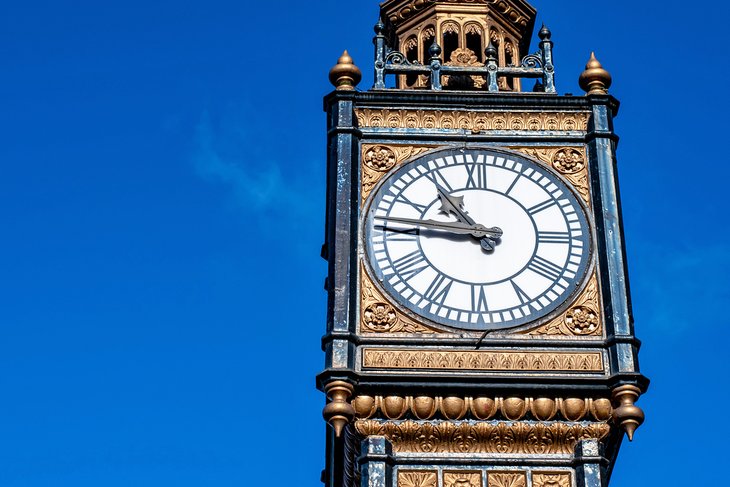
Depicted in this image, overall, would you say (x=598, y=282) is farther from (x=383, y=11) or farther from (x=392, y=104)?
(x=383, y=11)

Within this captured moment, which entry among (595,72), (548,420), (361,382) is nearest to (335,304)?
(361,382)

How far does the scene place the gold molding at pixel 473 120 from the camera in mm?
28641

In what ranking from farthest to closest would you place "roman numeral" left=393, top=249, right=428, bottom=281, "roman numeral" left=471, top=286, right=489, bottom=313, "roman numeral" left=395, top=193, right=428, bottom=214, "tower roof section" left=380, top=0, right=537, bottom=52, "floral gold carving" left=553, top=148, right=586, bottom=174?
"tower roof section" left=380, top=0, right=537, bottom=52, "floral gold carving" left=553, top=148, right=586, bottom=174, "roman numeral" left=395, top=193, right=428, bottom=214, "roman numeral" left=393, top=249, right=428, bottom=281, "roman numeral" left=471, top=286, right=489, bottom=313

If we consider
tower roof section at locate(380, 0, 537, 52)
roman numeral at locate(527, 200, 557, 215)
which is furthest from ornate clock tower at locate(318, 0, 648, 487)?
tower roof section at locate(380, 0, 537, 52)

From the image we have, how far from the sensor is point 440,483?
25859mm

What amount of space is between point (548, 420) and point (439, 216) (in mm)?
3109

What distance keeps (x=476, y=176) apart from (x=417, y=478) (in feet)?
13.9

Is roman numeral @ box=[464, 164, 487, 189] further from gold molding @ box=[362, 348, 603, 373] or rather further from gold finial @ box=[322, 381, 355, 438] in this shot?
gold finial @ box=[322, 381, 355, 438]

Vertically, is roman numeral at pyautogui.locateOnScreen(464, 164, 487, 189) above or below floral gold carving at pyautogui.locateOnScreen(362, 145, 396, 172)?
below

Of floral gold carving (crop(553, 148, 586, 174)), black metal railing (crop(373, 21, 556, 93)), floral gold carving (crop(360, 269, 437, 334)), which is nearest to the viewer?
floral gold carving (crop(360, 269, 437, 334))

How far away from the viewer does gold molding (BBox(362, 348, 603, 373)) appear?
26375mm

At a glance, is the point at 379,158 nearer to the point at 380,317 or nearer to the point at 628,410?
the point at 380,317

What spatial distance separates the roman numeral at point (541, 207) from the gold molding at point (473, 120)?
3.50 feet

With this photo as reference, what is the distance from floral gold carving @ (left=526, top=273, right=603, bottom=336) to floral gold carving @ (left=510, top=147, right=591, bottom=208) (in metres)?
1.59
